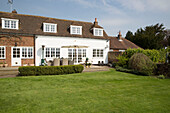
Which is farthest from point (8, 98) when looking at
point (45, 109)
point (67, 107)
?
point (67, 107)

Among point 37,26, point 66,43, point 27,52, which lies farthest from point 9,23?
point 66,43

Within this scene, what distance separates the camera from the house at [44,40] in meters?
16.2

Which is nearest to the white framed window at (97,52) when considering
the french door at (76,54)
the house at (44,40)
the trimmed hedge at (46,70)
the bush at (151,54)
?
the house at (44,40)

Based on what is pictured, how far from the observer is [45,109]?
4422 mm

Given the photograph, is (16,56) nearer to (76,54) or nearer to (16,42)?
(16,42)

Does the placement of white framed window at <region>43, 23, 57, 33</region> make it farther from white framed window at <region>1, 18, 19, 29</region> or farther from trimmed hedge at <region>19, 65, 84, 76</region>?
trimmed hedge at <region>19, 65, 84, 76</region>

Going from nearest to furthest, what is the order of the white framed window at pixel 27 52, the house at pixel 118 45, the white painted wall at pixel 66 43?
the white framed window at pixel 27 52 → the white painted wall at pixel 66 43 → the house at pixel 118 45

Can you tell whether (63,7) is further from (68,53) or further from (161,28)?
(161,28)

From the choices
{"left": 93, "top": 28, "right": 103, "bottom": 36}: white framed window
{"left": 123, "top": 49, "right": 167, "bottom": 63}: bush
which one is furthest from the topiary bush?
{"left": 93, "top": 28, "right": 103, "bottom": 36}: white framed window

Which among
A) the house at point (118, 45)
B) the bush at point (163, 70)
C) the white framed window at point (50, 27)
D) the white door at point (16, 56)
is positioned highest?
the white framed window at point (50, 27)

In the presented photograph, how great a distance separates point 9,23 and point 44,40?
520cm

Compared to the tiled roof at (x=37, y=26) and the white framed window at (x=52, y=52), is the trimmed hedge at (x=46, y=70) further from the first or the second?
the tiled roof at (x=37, y=26)

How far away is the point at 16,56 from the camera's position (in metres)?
16.4

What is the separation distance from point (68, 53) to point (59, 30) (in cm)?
411
